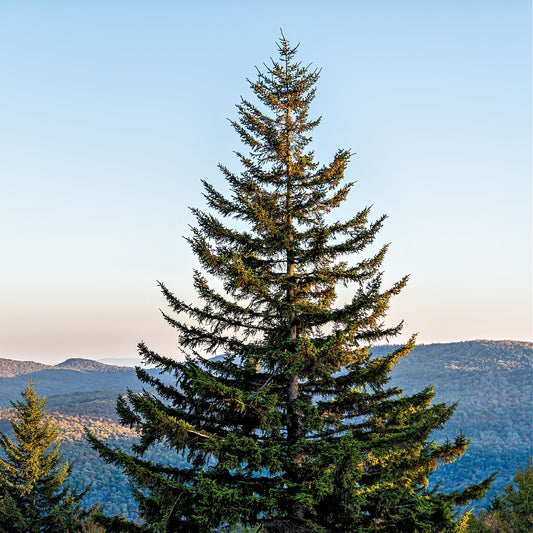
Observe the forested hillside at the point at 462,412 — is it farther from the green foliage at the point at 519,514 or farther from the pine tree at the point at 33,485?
the green foliage at the point at 519,514

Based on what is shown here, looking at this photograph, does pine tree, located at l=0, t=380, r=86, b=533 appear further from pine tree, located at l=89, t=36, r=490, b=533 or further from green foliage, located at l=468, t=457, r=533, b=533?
green foliage, located at l=468, t=457, r=533, b=533

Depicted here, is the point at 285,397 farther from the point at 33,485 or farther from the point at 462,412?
the point at 462,412

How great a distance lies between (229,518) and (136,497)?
1928mm

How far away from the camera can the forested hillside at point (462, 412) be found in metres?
103

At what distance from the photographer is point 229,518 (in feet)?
25.5

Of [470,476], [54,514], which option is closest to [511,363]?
[470,476]

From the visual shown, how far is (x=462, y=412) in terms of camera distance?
151750 millimetres

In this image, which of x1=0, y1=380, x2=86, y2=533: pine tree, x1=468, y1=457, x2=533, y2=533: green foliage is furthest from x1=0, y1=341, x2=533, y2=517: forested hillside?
x1=468, y1=457, x2=533, y2=533: green foliage

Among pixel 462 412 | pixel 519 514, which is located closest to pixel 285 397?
pixel 519 514

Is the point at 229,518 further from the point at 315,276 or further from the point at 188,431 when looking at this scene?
the point at 315,276

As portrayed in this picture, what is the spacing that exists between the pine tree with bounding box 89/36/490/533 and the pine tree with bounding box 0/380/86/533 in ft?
47.4

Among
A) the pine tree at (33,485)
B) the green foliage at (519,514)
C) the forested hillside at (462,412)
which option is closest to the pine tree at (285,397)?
the green foliage at (519,514)

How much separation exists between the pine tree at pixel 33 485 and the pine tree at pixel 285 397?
1443 cm

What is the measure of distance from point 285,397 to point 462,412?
16303cm
